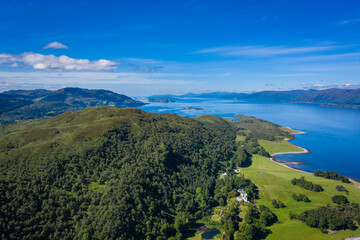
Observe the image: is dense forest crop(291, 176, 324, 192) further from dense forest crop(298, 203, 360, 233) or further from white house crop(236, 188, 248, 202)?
white house crop(236, 188, 248, 202)

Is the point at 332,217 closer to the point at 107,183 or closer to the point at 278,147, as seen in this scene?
the point at 107,183

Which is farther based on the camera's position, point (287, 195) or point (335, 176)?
point (335, 176)

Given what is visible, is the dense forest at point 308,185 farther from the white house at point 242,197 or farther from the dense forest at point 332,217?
the white house at point 242,197

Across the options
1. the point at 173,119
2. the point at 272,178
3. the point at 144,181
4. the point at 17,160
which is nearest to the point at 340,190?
the point at 272,178

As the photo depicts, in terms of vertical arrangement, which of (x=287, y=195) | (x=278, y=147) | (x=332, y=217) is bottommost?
(x=287, y=195)

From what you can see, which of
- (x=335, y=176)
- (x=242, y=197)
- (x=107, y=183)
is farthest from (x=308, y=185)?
(x=107, y=183)

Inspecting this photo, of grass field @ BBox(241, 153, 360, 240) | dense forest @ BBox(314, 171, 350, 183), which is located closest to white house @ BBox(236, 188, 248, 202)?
grass field @ BBox(241, 153, 360, 240)
